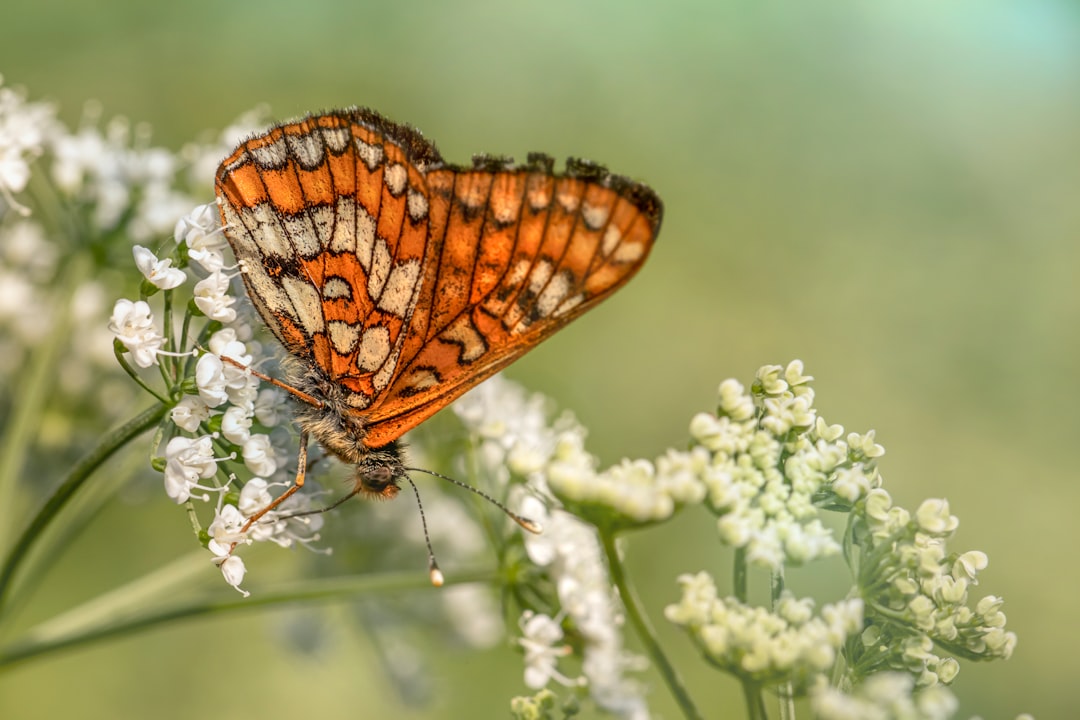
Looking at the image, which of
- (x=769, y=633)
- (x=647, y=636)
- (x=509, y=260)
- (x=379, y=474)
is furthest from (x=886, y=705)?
(x=379, y=474)

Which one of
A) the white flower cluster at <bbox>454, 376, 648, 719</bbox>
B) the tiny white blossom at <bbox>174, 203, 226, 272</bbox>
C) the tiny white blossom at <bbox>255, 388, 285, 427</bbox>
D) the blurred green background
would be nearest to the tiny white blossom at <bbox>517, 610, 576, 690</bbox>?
the white flower cluster at <bbox>454, 376, 648, 719</bbox>

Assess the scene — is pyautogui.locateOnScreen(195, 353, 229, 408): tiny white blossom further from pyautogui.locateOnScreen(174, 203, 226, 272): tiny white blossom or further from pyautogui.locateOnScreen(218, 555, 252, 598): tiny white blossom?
pyautogui.locateOnScreen(218, 555, 252, 598): tiny white blossom

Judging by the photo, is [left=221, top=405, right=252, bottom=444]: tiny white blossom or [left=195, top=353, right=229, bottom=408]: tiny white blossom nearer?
[left=195, top=353, right=229, bottom=408]: tiny white blossom

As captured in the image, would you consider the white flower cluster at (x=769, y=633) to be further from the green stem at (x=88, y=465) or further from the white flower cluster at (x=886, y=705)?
the green stem at (x=88, y=465)

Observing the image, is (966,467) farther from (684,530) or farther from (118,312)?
(118,312)

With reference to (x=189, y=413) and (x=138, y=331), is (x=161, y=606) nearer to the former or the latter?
(x=189, y=413)

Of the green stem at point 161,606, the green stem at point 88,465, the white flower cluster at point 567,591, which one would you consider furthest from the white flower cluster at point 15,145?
the white flower cluster at point 567,591
